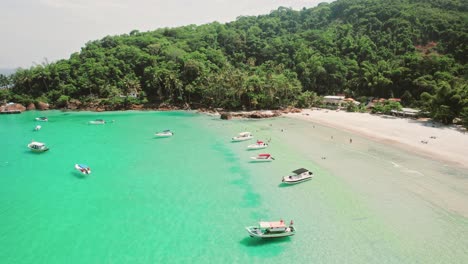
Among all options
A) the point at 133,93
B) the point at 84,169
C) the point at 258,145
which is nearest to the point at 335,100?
the point at 258,145

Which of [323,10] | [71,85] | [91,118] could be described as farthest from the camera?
[323,10]

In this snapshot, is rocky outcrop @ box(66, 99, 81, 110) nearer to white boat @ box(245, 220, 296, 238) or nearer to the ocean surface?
the ocean surface

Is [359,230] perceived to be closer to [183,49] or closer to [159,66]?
[159,66]

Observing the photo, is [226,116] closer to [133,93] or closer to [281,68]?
[281,68]

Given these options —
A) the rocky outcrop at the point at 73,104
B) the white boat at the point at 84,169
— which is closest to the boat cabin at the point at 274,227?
the white boat at the point at 84,169

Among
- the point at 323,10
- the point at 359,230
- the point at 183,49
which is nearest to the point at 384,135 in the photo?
the point at 359,230

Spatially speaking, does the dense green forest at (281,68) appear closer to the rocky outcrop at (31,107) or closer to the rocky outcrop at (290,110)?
the rocky outcrop at (31,107)
